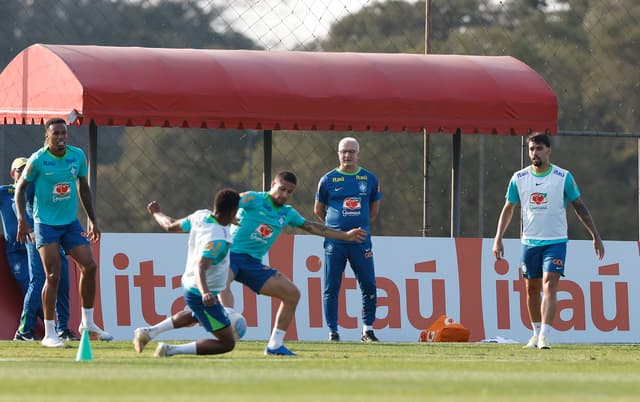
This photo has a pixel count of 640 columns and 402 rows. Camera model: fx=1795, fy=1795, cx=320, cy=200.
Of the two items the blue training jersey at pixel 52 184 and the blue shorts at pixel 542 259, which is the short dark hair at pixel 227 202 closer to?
the blue training jersey at pixel 52 184

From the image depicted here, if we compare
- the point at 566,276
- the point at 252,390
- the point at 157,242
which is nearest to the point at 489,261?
the point at 566,276

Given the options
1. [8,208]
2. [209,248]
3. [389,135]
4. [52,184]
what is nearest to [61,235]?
[52,184]

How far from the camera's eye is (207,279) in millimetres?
13875

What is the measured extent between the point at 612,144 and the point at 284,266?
32.7 meters

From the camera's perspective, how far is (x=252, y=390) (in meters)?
10.9

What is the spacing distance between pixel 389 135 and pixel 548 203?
21509mm

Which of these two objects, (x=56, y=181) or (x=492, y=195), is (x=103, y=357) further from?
(x=492, y=195)

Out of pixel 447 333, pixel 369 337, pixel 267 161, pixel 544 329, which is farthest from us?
pixel 267 161

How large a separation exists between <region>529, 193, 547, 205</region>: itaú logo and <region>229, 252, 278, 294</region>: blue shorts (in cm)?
307

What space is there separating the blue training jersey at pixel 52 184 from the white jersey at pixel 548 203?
165 inches

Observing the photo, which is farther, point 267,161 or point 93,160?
point 267,161

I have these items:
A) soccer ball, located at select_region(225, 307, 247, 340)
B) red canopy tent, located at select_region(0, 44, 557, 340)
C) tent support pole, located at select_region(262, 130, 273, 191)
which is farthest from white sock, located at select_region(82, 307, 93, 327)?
tent support pole, located at select_region(262, 130, 273, 191)

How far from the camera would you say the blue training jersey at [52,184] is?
52.4ft

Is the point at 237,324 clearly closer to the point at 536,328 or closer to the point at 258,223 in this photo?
the point at 258,223
